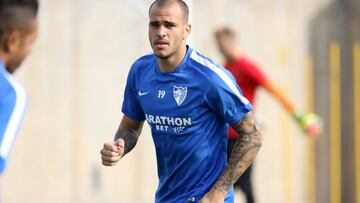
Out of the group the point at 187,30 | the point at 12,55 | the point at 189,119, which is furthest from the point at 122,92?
the point at 12,55

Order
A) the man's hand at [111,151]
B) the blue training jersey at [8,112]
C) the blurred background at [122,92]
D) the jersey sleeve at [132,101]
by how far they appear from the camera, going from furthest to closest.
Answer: the blurred background at [122,92] → the jersey sleeve at [132,101] → the man's hand at [111,151] → the blue training jersey at [8,112]

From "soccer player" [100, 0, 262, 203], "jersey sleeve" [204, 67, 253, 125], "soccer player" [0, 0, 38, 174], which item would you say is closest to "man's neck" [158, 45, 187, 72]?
"soccer player" [100, 0, 262, 203]

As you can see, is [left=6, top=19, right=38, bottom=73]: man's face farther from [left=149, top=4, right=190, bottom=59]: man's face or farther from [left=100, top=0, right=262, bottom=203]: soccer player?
[left=149, top=4, right=190, bottom=59]: man's face

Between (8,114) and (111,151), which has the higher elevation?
(8,114)

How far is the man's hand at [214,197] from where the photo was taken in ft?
17.6

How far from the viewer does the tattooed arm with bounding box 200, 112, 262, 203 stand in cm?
539

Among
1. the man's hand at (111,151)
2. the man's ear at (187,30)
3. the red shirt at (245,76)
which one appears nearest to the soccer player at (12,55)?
the man's hand at (111,151)

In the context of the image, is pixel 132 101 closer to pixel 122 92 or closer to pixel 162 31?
pixel 162 31

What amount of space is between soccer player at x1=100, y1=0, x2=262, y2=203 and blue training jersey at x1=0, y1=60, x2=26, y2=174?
3.98 ft

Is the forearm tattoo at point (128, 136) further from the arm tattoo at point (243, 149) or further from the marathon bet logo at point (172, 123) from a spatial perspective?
the arm tattoo at point (243, 149)

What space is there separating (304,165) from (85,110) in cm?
374

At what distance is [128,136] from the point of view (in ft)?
19.5

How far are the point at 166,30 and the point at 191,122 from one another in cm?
57

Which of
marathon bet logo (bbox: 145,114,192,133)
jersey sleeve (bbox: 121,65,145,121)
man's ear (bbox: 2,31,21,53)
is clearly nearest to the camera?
man's ear (bbox: 2,31,21,53)
